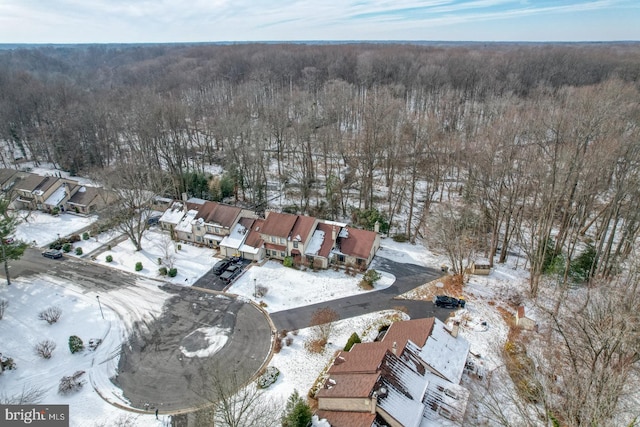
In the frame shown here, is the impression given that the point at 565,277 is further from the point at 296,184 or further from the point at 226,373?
the point at 296,184

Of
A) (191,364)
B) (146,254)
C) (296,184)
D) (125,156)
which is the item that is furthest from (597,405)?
(125,156)

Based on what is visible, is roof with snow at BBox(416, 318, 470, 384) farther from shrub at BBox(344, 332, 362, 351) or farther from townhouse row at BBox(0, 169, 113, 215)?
townhouse row at BBox(0, 169, 113, 215)

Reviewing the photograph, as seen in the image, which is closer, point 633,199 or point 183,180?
point 633,199

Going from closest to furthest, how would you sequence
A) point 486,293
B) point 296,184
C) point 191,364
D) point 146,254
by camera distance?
point 191,364, point 486,293, point 146,254, point 296,184

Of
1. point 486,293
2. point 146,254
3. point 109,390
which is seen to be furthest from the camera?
point 146,254

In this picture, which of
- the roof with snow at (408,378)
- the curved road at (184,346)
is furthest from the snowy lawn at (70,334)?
the roof with snow at (408,378)

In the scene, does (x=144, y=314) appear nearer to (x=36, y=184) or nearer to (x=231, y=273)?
(x=231, y=273)
